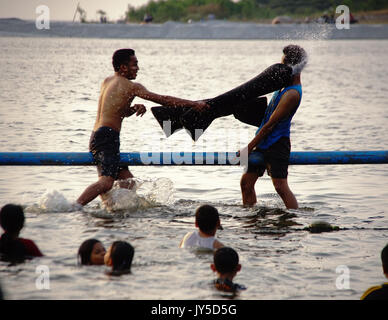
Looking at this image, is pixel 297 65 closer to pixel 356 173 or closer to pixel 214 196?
pixel 214 196

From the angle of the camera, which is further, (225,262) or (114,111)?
(114,111)

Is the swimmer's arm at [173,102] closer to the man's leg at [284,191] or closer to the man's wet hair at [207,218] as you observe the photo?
the man's leg at [284,191]

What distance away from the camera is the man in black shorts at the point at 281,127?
288 inches

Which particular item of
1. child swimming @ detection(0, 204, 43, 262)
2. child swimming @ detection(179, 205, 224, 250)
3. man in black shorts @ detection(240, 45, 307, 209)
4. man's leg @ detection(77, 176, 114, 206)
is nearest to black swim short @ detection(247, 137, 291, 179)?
man in black shorts @ detection(240, 45, 307, 209)

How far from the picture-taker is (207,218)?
6.23 meters

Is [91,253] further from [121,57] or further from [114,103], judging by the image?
[121,57]

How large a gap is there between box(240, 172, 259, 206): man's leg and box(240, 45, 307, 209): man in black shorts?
0.14 m

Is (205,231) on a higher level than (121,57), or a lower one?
lower

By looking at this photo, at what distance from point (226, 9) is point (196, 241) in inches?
4854

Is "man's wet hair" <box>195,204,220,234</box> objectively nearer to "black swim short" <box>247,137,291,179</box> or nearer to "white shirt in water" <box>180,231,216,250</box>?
"white shirt in water" <box>180,231,216,250</box>

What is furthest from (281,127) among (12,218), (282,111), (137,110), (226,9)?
(226,9)

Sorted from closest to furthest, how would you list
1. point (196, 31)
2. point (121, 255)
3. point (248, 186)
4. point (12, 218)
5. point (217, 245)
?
point (121, 255)
point (12, 218)
point (217, 245)
point (248, 186)
point (196, 31)
